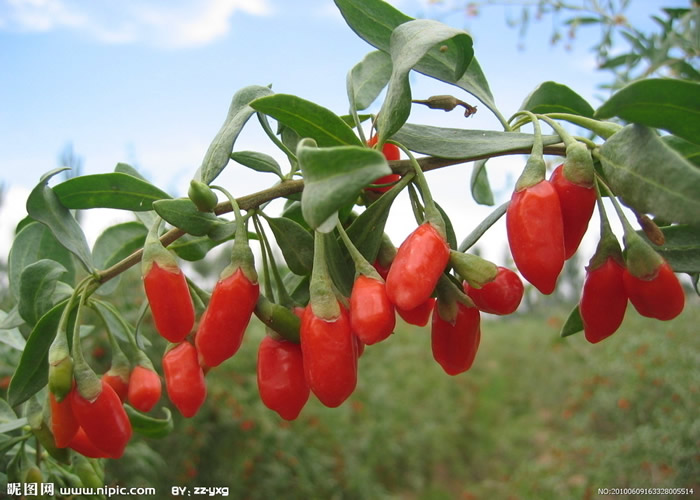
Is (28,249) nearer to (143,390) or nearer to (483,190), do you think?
(143,390)

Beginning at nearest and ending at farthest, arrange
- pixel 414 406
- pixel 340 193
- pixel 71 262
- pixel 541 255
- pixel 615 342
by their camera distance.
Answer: pixel 340 193, pixel 541 255, pixel 71 262, pixel 615 342, pixel 414 406

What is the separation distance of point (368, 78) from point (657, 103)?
460 mm

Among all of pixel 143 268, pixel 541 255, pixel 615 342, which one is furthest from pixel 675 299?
pixel 615 342

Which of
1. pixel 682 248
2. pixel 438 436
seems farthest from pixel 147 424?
pixel 438 436

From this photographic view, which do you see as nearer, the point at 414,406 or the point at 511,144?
the point at 511,144

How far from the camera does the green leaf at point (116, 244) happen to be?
113 cm

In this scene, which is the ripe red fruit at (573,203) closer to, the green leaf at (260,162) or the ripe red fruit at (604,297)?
the ripe red fruit at (604,297)

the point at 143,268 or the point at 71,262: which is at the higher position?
the point at 71,262

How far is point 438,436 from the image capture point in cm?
715

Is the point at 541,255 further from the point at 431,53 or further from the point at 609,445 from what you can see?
the point at 609,445

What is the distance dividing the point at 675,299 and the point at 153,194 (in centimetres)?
70

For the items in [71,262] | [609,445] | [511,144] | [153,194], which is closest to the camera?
[511,144]

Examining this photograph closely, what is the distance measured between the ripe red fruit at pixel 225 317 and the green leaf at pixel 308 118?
193 millimetres

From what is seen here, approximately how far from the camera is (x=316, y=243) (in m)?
0.75
